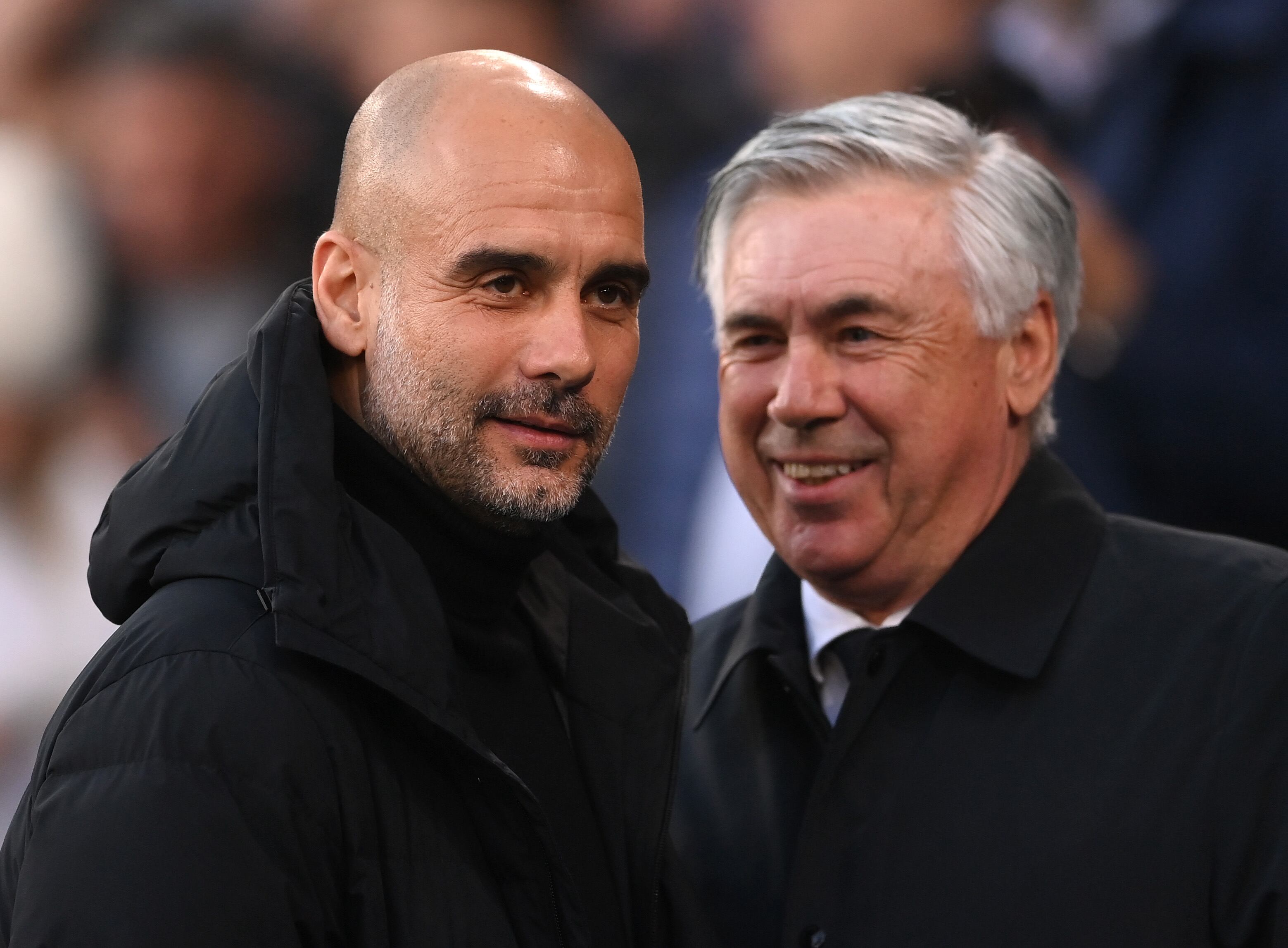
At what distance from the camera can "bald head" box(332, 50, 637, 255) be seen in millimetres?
1294

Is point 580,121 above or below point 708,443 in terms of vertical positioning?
above

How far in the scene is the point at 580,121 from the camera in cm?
134

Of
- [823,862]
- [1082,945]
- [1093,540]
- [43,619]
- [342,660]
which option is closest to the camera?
[342,660]

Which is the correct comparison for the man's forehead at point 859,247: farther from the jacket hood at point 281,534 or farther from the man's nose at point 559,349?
Result: the jacket hood at point 281,534

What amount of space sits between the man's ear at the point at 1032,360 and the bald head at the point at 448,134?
0.70 metres

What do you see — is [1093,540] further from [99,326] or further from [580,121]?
[99,326]

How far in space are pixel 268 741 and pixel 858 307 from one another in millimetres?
987

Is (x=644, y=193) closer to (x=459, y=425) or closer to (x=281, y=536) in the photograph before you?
(x=459, y=425)

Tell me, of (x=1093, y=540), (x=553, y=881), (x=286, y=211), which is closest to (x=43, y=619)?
(x=286, y=211)

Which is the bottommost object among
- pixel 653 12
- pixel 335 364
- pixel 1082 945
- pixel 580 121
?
pixel 1082 945

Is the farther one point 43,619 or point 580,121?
point 43,619

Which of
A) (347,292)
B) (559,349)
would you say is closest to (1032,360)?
(559,349)

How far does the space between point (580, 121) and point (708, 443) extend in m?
1.39

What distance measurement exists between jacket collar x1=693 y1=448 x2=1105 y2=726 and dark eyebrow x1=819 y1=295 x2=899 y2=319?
0.30m
